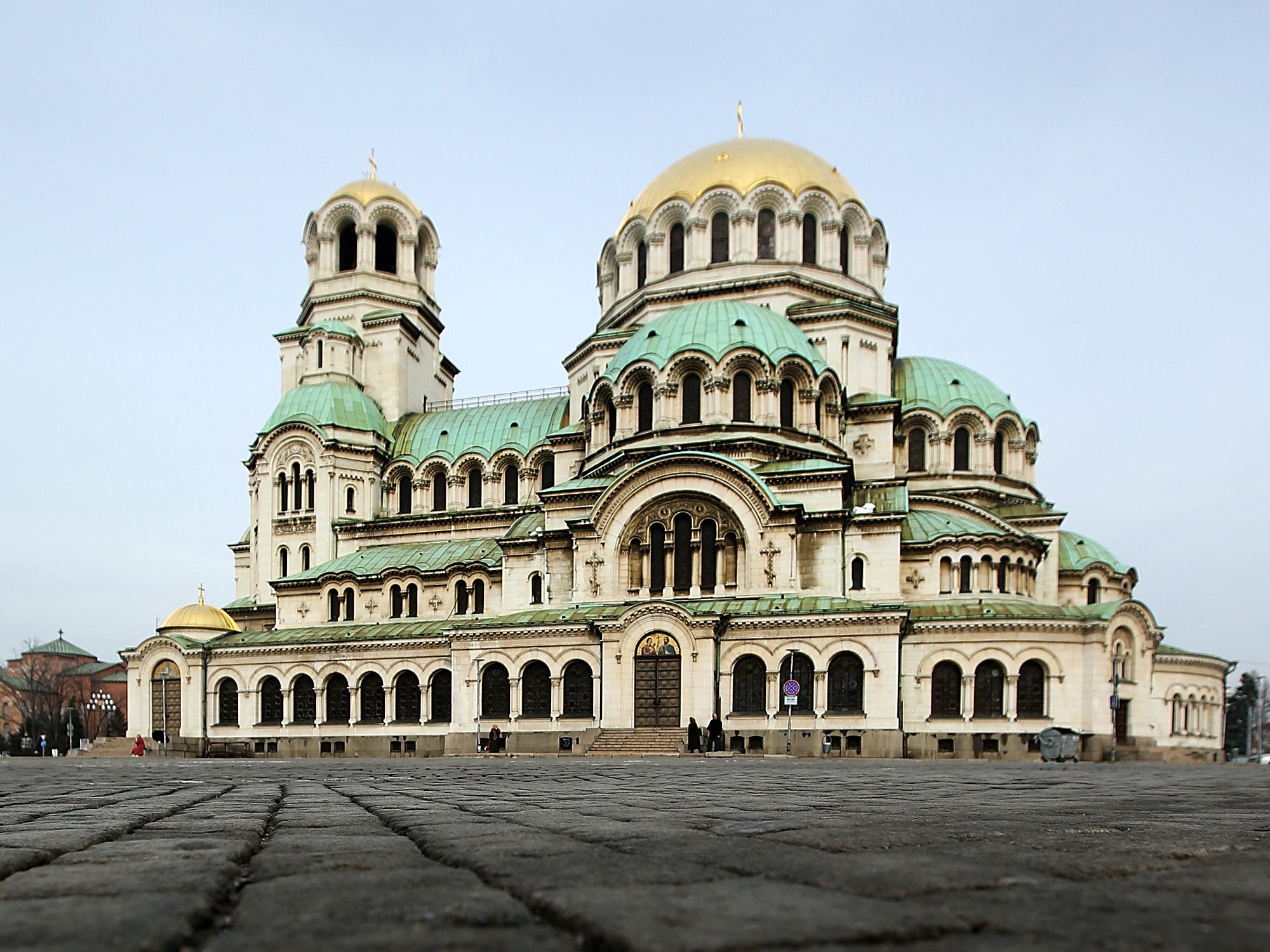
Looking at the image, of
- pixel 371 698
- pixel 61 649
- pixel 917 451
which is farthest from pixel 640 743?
pixel 61 649

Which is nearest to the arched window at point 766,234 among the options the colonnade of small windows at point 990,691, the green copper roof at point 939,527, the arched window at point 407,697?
the green copper roof at point 939,527

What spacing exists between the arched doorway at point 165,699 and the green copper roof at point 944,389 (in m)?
35.5

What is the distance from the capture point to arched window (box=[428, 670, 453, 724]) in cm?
4416

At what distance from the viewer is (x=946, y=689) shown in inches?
1542

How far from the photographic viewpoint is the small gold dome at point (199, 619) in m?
49.9

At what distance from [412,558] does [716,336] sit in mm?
17557

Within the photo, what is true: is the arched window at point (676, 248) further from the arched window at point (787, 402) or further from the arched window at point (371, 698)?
the arched window at point (371, 698)

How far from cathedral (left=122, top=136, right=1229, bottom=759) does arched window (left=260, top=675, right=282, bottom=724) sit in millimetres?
99

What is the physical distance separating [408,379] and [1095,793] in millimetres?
51422

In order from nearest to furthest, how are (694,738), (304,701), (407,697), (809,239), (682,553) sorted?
(694,738), (682,553), (407,697), (304,701), (809,239)

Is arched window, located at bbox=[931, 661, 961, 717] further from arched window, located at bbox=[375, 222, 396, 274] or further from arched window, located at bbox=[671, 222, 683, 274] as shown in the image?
arched window, located at bbox=[375, 222, 396, 274]

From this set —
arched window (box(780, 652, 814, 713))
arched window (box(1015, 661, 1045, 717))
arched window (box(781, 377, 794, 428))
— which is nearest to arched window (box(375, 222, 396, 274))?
arched window (box(781, 377, 794, 428))

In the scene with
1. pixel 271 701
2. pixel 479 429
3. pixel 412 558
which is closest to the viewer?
pixel 271 701

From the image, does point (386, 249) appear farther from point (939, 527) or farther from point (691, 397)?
point (939, 527)
